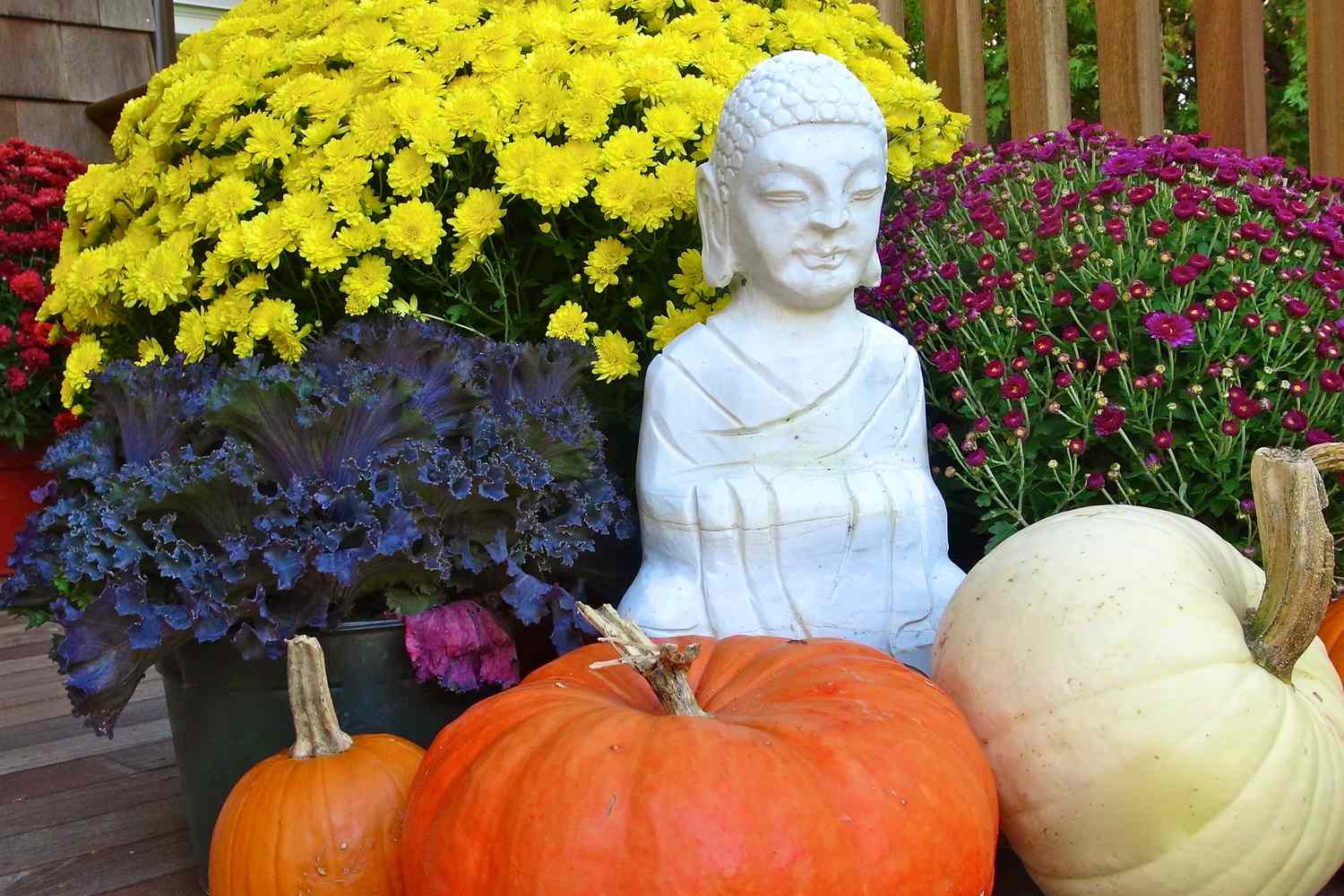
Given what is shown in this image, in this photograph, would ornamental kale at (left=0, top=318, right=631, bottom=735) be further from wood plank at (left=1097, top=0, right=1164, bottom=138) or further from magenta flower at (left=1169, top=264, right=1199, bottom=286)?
wood plank at (left=1097, top=0, right=1164, bottom=138)

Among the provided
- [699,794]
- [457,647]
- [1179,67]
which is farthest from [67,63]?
[1179,67]

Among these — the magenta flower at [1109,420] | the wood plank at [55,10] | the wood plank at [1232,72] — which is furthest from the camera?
the wood plank at [55,10]

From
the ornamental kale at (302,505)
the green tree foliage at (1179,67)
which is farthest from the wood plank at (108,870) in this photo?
the green tree foliage at (1179,67)

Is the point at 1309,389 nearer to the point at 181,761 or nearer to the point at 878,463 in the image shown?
the point at 878,463

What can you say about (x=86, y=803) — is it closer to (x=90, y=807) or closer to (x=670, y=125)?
(x=90, y=807)

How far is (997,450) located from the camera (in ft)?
7.35

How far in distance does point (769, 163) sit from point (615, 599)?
900mm

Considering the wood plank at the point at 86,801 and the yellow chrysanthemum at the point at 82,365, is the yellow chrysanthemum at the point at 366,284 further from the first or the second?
the wood plank at the point at 86,801

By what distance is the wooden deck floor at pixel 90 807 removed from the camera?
1.98 m

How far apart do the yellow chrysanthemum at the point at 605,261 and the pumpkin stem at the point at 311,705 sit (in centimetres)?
112

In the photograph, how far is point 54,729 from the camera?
2.95 metres

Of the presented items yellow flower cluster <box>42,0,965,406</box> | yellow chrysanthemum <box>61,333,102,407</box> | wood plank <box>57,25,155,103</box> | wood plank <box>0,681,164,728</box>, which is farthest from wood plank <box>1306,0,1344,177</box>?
wood plank <box>57,25,155,103</box>

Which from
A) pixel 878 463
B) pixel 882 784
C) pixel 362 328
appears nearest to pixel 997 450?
pixel 878 463

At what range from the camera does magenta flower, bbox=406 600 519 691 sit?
190 cm
